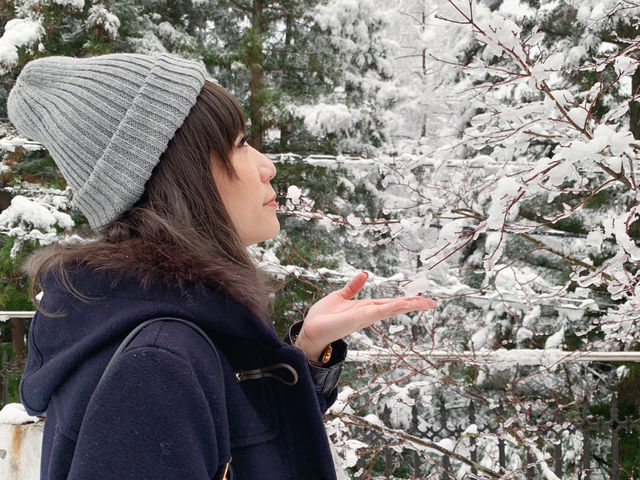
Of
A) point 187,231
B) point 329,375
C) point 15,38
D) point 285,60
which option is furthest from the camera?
point 285,60

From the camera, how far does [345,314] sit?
1.22m

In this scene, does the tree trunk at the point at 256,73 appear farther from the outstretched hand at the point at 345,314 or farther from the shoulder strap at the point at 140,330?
the shoulder strap at the point at 140,330

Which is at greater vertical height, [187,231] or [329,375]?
[187,231]

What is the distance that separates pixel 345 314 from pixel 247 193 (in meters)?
0.36

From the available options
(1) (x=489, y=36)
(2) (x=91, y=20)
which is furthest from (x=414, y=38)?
(1) (x=489, y=36)

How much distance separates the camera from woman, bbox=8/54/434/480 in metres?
0.73

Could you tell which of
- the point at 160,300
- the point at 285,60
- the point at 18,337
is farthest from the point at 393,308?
the point at 18,337

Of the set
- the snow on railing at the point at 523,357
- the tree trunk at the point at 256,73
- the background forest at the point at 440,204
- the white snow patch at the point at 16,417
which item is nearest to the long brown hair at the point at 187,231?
the background forest at the point at 440,204

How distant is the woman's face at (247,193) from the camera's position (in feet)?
3.70

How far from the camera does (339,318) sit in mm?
1236

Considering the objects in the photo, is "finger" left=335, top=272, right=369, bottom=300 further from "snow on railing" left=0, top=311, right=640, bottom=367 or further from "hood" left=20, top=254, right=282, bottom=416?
"snow on railing" left=0, top=311, right=640, bottom=367

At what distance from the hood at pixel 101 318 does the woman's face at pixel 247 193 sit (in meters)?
0.24

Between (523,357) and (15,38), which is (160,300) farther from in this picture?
(15,38)

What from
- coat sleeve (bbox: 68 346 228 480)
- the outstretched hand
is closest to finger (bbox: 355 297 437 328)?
the outstretched hand
